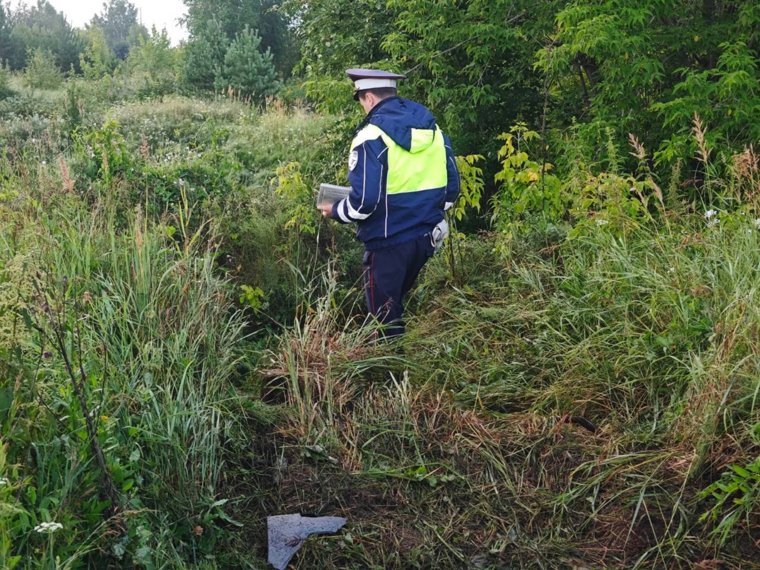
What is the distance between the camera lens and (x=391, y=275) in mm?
5531

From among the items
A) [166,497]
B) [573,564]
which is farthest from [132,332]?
[573,564]

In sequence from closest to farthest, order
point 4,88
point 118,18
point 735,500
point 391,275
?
point 735,500 → point 391,275 → point 4,88 → point 118,18

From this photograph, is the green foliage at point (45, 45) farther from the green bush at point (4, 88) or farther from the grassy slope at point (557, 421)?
the grassy slope at point (557, 421)

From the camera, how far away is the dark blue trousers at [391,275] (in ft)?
18.1

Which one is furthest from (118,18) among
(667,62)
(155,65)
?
(667,62)

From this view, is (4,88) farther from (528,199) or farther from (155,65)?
(528,199)

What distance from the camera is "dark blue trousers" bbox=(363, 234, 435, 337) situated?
217 inches

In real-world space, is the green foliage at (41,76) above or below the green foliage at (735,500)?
above

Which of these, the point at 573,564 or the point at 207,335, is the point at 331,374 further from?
the point at 573,564

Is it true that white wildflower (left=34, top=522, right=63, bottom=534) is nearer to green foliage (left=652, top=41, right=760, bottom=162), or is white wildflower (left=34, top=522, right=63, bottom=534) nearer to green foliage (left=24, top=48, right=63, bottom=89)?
green foliage (left=652, top=41, right=760, bottom=162)

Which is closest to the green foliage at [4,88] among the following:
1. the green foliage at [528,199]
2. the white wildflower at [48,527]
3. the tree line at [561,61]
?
the tree line at [561,61]

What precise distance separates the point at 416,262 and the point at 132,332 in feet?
6.56

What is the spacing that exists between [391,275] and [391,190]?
57 cm

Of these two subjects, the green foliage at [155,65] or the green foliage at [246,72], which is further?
the green foliage at [246,72]
